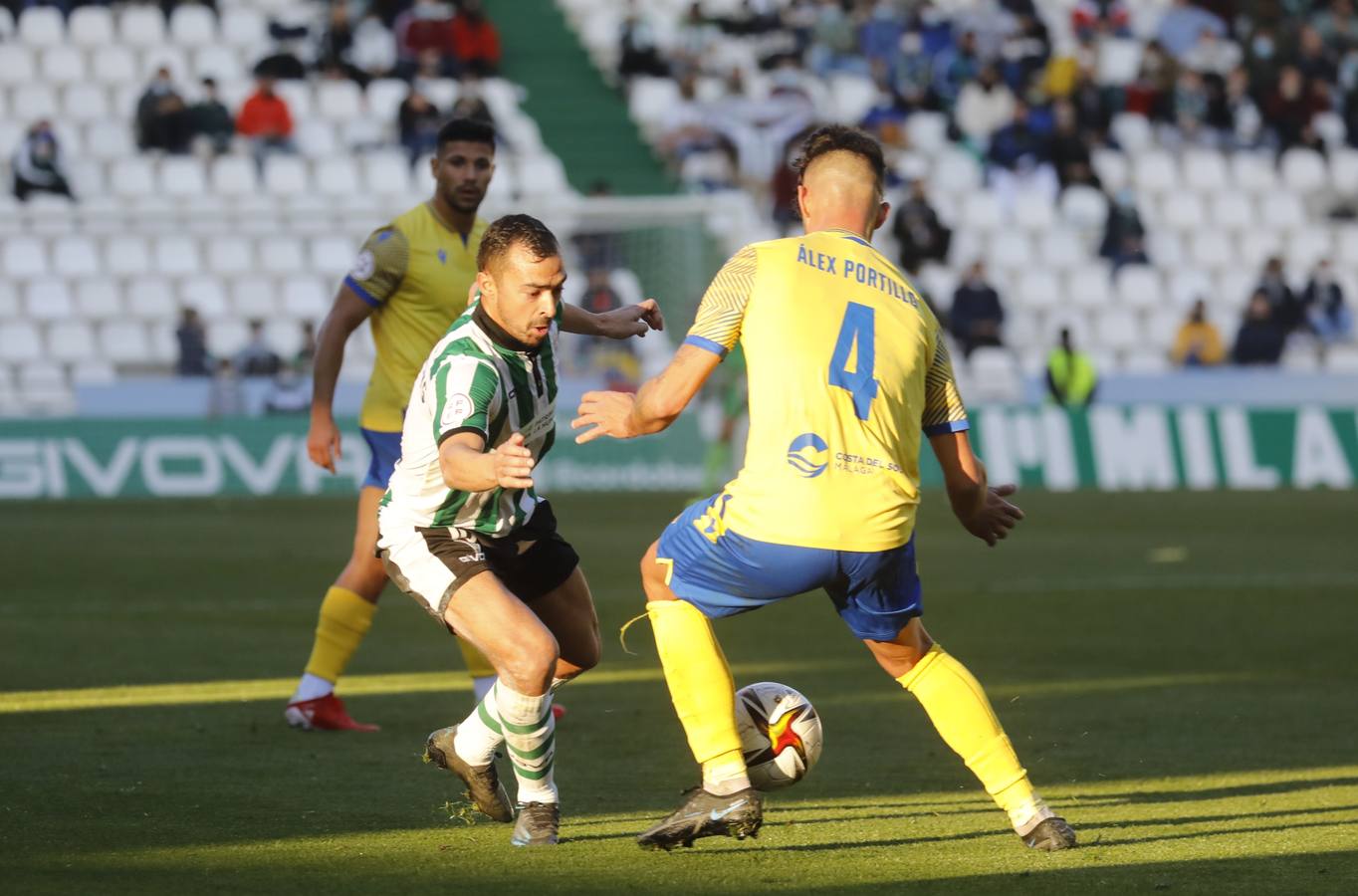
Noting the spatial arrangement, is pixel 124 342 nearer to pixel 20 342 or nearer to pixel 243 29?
pixel 20 342

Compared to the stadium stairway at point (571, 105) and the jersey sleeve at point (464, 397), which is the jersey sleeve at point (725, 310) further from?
the stadium stairway at point (571, 105)

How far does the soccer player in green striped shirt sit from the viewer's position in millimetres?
5891

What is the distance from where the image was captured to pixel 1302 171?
29.8 metres

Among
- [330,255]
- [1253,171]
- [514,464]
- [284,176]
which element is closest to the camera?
[514,464]

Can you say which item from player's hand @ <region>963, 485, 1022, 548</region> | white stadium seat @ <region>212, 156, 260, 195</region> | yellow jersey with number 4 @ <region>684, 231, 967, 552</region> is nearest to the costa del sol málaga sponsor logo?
yellow jersey with number 4 @ <region>684, 231, 967, 552</region>

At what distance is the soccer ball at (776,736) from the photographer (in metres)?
6.05

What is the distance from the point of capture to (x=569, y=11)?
29750mm

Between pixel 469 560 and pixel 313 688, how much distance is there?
247 centimetres

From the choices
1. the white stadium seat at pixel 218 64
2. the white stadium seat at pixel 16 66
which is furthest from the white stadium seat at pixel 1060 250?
the white stadium seat at pixel 16 66

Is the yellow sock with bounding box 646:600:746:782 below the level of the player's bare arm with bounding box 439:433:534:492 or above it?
below

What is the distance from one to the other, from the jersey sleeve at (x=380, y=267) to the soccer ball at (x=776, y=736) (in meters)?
2.90

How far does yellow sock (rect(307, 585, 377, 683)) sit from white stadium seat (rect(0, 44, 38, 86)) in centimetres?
1875

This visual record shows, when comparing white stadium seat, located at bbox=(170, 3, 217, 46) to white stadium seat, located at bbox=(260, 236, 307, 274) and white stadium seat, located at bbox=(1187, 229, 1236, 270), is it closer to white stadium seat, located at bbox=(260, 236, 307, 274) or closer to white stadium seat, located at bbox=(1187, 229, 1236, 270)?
white stadium seat, located at bbox=(260, 236, 307, 274)

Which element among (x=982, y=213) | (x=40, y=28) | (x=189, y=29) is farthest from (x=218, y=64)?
(x=982, y=213)
